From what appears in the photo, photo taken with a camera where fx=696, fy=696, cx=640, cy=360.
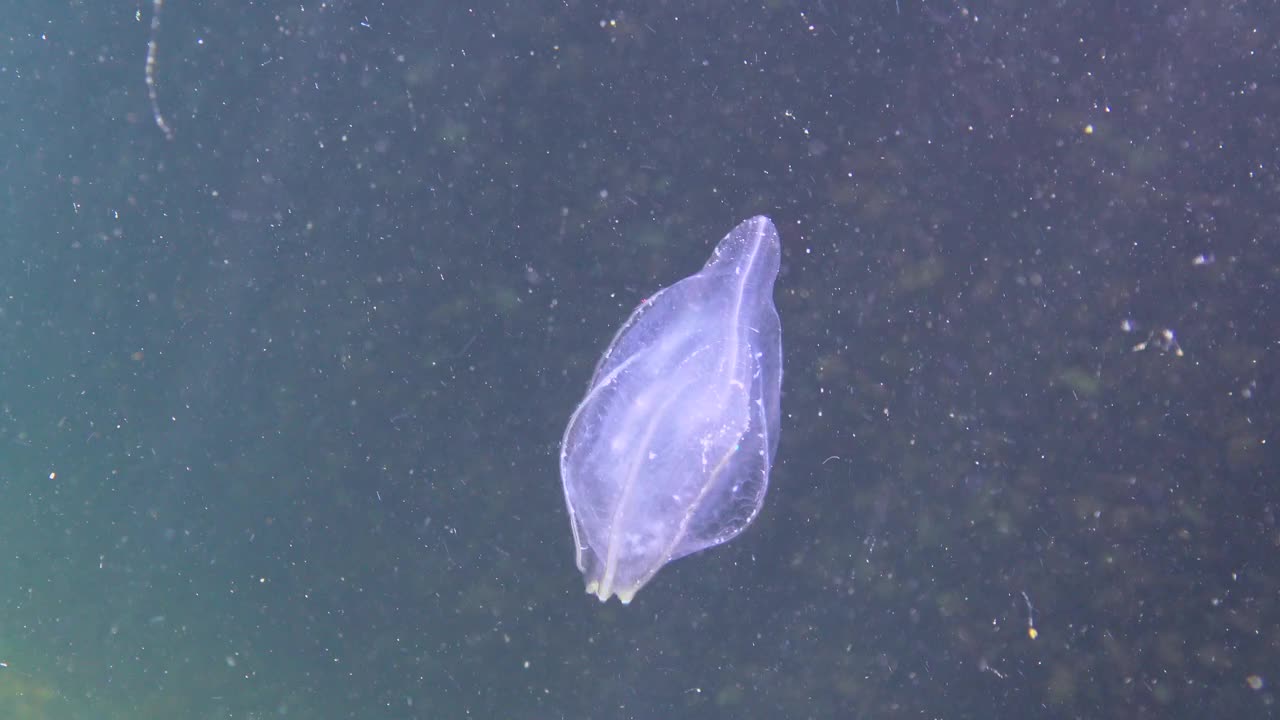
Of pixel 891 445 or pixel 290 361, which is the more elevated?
pixel 290 361

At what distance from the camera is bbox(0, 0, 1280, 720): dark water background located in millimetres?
2193

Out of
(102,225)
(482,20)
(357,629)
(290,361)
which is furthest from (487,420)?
(102,225)

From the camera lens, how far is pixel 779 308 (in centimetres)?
235

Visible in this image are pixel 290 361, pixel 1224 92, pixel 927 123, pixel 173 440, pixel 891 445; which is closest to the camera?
pixel 1224 92

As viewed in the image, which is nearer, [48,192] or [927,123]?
[927,123]

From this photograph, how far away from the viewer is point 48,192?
10.9 feet

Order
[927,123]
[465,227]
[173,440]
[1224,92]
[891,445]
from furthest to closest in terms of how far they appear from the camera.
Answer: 1. [173,440]
2. [465,227]
3. [891,445]
4. [927,123]
5. [1224,92]

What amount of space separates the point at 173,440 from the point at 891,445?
3.04 metres

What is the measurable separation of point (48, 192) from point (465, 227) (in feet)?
7.59

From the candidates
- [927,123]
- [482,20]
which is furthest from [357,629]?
[927,123]

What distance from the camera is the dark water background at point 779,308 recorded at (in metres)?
2.19

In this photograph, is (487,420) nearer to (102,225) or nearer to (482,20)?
(482,20)

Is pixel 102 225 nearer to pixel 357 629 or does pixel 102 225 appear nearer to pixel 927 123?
pixel 357 629

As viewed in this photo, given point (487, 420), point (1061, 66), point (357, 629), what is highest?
point (1061, 66)
